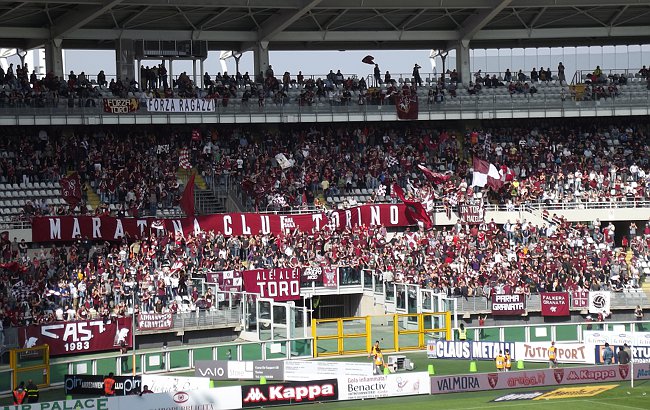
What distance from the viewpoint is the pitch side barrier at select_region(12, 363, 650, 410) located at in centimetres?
2906

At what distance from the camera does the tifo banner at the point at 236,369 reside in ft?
114

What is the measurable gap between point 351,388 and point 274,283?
1268 cm

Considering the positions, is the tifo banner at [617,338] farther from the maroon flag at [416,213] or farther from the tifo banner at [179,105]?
the tifo banner at [179,105]

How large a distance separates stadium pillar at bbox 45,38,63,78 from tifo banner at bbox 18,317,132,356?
64.0 ft

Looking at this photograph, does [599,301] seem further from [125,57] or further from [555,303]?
[125,57]

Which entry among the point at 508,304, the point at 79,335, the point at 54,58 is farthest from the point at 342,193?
the point at 79,335

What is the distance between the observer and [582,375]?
34.4m

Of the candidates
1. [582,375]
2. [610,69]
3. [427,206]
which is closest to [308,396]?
[582,375]

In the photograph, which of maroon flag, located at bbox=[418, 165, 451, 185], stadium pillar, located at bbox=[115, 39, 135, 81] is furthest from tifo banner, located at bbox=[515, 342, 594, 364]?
stadium pillar, located at bbox=[115, 39, 135, 81]

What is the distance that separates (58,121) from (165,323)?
46.7ft

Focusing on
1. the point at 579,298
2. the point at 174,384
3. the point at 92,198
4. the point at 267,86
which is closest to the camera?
the point at 174,384

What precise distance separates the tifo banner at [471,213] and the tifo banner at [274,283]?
9736 millimetres

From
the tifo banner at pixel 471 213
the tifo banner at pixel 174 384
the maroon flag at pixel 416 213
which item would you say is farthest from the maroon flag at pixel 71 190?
the tifo banner at pixel 174 384

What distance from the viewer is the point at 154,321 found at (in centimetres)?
3969
